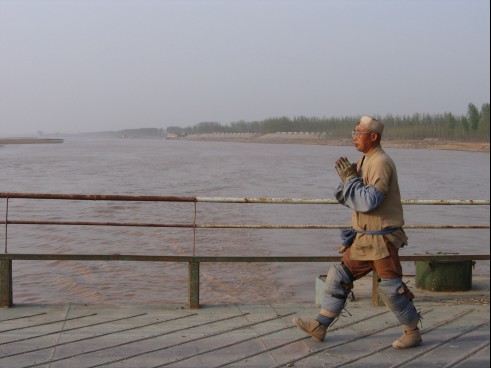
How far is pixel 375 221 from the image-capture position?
4.19 metres

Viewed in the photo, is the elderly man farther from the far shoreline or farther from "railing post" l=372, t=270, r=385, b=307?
the far shoreline

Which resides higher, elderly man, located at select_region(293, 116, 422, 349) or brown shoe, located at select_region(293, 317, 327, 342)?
elderly man, located at select_region(293, 116, 422, 349)

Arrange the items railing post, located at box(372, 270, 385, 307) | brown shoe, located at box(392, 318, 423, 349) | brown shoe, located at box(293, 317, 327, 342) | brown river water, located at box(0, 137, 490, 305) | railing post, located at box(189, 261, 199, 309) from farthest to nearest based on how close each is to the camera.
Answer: brown river water, located at box(0, 137, 490, 305), railing post, located at box(372, 270, 385, 307), railing post, located at box(189, 261, 199, 309), brown shoe, located at box(293, 317, 327, 342), brown shoe, located at box(392, 318, 423, 349)

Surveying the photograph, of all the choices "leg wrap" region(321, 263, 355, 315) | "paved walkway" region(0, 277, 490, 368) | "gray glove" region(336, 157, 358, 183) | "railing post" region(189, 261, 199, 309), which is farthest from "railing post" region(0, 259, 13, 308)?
"gray glove" region(336, 157, 358, 183)

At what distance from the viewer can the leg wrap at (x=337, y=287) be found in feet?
14.6

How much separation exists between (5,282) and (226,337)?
2150mm

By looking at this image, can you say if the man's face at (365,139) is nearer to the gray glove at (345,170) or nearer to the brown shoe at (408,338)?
the gray glove at (345,170)

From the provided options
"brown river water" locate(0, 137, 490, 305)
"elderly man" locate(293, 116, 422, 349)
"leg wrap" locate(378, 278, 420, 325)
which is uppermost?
"elderly man" locate(293, 116, 422, 349)

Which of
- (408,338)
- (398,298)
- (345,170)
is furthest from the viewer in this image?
(408,338)

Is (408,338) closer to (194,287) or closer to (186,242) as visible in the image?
(194,287)

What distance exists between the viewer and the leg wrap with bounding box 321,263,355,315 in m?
4.44

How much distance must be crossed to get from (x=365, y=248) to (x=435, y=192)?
86.0 feet

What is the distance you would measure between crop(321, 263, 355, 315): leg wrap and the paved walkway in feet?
0.96

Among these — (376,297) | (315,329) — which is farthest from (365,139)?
(376,297)
